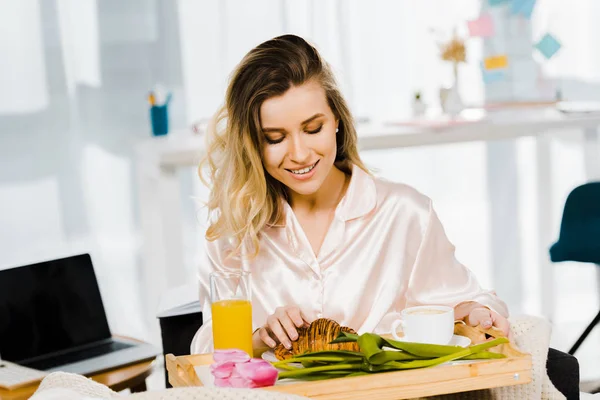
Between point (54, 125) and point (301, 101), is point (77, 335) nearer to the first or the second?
point (301, 101)

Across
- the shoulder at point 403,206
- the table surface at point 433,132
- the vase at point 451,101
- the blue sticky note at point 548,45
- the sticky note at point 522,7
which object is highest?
the sticky note at point 522,7

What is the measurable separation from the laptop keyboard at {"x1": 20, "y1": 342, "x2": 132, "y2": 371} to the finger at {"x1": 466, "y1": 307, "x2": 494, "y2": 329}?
0.91 m

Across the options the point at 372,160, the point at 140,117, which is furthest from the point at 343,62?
the point at 140,117

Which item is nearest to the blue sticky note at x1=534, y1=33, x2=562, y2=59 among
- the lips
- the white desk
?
the white desk

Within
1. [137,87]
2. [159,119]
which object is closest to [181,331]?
[159,119]

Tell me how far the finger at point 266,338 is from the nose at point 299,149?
29 centimetres

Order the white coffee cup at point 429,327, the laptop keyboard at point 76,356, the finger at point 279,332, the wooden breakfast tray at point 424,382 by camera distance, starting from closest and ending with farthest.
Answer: the wooden breakfast tray at point 424,382
the white coffee cup at point 429,327
the finger at point 279,332
the laptop keyboard at point 76,356

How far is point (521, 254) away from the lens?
4.17m

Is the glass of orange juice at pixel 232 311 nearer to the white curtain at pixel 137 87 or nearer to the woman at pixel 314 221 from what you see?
the woman at pixel 314 221

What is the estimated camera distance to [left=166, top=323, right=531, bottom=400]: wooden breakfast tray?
3.99 feet

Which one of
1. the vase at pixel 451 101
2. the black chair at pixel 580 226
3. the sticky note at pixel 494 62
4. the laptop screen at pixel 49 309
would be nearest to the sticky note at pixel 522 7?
the sticky note at pixel 494 62

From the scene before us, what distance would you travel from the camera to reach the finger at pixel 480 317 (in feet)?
4.84

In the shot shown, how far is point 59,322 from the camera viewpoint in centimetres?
218

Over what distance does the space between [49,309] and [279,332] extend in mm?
892
